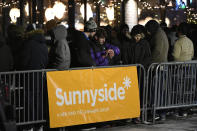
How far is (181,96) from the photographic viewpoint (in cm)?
1030

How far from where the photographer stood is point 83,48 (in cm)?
900

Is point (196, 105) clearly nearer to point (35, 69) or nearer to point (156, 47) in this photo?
point (156, 47)

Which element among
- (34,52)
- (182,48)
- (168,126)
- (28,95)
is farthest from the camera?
(182,48)

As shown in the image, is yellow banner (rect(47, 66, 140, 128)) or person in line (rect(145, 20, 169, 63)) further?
person in line (rect(145, 20, 169, 63))

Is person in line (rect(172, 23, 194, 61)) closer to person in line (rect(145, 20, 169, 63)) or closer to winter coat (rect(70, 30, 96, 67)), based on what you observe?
person in line (rect(145, 20, 169, 63))

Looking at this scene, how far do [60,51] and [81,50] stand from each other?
1.56 ft

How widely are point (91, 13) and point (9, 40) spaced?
1194 centimetres

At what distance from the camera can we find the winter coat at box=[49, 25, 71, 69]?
8.73 m

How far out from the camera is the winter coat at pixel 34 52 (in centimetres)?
862

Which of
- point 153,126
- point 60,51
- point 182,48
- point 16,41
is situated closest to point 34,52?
point 60,51

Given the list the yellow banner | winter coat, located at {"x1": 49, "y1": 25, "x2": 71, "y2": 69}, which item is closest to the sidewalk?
the yellow banner

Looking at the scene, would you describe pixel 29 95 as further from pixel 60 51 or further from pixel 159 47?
pixel 159 47

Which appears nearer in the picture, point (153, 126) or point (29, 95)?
point (29, 95)

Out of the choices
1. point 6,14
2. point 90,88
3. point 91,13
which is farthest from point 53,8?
point 90,88
